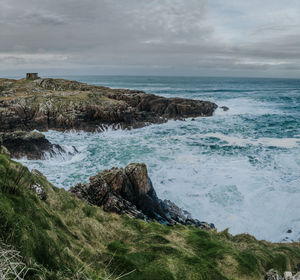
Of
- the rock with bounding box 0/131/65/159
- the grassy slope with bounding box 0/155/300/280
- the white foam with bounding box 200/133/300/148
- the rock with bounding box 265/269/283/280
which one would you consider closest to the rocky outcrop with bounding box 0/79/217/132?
the rock with bounding box 0/131/65/159

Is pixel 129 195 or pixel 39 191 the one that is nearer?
pixel 39 191

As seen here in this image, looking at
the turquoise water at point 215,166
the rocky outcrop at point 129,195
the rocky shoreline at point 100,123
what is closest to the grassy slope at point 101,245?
the rocky outcrop at point 129,195

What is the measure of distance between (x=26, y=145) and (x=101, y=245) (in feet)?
71.8

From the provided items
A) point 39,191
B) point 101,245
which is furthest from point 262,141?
point 39,191

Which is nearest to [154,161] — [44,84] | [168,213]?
[168,213]

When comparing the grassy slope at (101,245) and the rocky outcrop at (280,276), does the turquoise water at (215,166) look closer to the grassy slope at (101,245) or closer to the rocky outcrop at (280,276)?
the grassy slope at (101,245)

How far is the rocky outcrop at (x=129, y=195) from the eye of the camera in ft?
43.4

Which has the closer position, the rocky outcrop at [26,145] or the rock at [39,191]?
the rock at [39,191]

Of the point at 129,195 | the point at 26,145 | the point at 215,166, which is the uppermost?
the point at 26,145

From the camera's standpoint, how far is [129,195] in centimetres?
1466

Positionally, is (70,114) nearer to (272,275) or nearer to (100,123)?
(100,123)

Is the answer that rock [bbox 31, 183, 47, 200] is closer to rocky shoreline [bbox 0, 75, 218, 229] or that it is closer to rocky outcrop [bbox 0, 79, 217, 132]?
→ rocky shoreline [bbox 0, 75, 218, 229]

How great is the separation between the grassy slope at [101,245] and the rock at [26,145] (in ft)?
58.1

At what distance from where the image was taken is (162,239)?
8.41 meters
